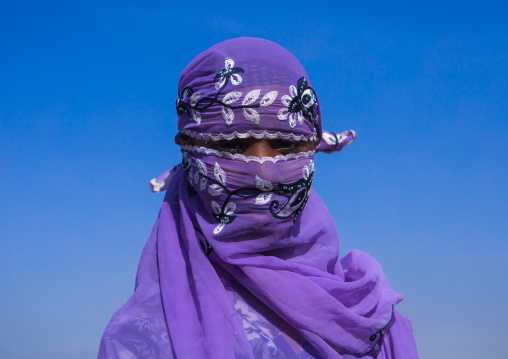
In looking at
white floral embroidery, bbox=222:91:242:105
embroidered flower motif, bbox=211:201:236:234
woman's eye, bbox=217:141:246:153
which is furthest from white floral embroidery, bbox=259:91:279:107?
embroidered flower motif, bbox=211:201:236:234

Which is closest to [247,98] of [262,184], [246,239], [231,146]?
[231,146]

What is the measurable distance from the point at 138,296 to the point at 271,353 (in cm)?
64

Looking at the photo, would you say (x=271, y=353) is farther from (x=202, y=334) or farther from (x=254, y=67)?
(x=254, y=67)

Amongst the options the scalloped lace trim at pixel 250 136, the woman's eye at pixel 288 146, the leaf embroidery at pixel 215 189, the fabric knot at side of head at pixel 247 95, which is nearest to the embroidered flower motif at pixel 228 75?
the fabric knot at side of head at pixel 247 95

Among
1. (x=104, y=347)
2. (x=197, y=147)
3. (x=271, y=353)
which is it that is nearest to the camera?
(x=104, y=347)

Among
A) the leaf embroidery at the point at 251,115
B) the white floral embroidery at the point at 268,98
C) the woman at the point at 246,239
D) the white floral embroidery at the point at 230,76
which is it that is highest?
the white floral embroidery at the point at 230,76

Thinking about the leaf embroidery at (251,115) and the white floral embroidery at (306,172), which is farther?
the white floral embroidery at (306,172)

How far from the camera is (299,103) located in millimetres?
2820

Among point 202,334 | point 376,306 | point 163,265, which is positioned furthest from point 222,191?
point 376,306

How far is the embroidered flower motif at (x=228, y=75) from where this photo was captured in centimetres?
275

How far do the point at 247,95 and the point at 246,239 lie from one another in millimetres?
651

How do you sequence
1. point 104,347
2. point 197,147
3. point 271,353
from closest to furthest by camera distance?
point 104,347 < point 271,353 < point 197,147

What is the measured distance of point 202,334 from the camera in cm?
254

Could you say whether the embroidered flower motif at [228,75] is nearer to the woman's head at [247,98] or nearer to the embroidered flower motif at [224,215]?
the woman's head at [247,98]
